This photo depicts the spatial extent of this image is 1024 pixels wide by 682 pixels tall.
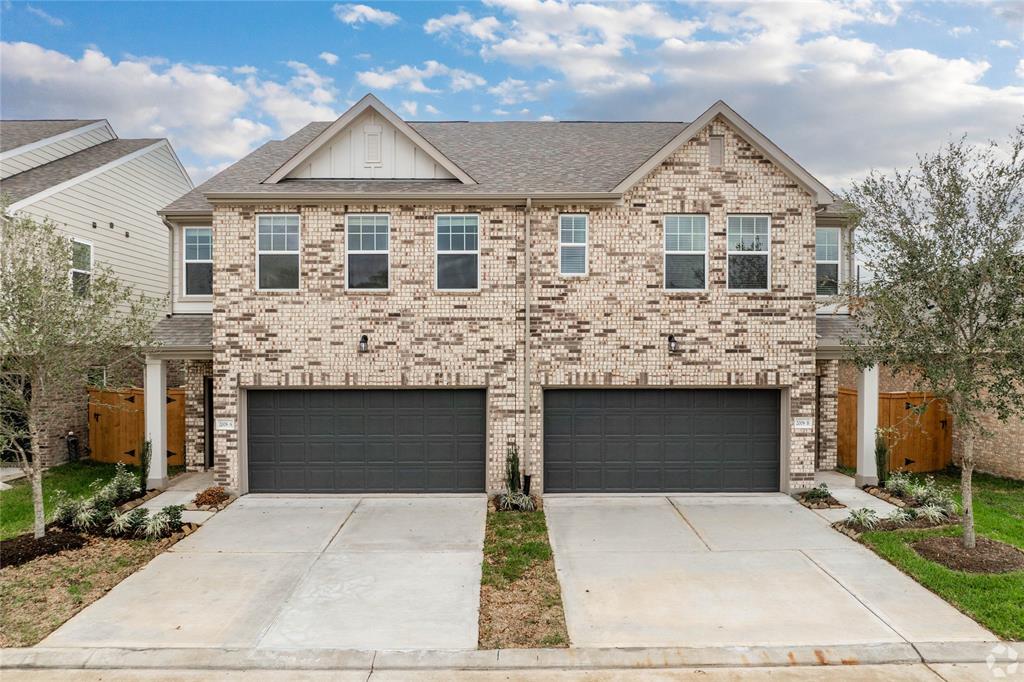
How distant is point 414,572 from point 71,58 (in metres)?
15.7

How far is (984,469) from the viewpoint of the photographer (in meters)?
14.0

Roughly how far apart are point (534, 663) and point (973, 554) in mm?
6660

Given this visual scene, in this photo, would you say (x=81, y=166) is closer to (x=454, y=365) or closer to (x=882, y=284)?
(x=454, y=365)

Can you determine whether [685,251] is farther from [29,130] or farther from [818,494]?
[29,130]

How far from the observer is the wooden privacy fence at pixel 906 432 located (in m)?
13.8

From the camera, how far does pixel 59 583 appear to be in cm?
793

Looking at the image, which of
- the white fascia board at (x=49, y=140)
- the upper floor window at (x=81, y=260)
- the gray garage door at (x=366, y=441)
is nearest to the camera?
the gray garage door at (x=366, y=441)

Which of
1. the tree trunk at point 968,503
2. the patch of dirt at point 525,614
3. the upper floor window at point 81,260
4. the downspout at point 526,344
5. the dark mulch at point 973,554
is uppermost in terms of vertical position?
the upper floor window at point 81,260

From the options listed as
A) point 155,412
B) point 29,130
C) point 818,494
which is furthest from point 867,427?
point 29,130

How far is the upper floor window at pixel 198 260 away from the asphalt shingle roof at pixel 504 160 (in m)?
0.60

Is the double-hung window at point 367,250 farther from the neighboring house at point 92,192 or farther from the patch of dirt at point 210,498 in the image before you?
the neighboring house at point 92,192

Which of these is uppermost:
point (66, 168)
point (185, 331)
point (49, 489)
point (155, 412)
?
point (66, 168)

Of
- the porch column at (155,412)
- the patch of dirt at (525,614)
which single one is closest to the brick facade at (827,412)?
the patch of dirt at (525,614)

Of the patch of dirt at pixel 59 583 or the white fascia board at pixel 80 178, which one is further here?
the white fascia board at pixel 80 178
